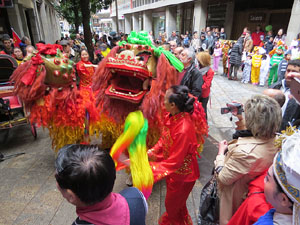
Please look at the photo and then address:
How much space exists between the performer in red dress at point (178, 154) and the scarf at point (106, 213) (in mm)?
739

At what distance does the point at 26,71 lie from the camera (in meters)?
2.47

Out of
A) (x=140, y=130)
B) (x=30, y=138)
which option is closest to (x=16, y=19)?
(x=30, y=138)

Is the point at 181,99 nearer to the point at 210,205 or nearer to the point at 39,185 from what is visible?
the point at 210,205

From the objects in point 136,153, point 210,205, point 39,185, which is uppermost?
point 136,153

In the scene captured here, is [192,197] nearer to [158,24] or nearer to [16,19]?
[16,19]

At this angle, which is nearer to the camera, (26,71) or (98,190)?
(98,190)

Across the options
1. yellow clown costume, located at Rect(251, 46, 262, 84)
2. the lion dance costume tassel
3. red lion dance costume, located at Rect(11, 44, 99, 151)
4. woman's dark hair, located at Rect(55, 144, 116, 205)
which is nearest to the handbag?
the lion dance costume tassel

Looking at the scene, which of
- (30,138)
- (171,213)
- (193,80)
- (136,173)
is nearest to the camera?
(136,173)

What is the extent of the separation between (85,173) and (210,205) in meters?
1.31

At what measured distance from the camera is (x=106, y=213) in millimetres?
917

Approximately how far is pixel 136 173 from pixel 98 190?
2.66ft

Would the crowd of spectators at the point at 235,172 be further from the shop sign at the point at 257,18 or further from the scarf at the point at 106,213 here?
the shop sign at the point at 257,18

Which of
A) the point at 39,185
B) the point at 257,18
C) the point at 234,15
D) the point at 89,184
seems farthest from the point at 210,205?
the point at 234,15

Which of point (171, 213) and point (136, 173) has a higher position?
point (136, 173)
